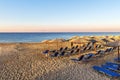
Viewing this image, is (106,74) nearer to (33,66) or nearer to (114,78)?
(114,78)

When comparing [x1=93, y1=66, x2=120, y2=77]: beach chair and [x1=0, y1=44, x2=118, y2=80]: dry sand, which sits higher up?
[x1=93, y1=66, x2=120, y2=77]: beach chair

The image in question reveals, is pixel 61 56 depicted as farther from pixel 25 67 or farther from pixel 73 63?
pixel 25 67

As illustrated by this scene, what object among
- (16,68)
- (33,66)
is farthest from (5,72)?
(33,66)

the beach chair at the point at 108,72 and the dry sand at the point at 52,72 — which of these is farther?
the dry sand at the point at 52,72

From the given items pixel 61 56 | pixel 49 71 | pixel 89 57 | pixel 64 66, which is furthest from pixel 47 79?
pixel 61 56

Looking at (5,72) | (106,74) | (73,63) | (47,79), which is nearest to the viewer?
(47,79)

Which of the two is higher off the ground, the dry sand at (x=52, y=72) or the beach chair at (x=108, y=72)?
the beach chair at (x=108, y=72)

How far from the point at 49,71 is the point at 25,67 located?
1603 mm

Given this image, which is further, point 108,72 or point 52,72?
point 52,72

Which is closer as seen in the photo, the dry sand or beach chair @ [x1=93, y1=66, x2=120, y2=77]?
beach chair @ [x1=93, y1=66, x2=120, y2=77]

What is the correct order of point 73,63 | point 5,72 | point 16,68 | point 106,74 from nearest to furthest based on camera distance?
1. point 106,74
2. point 5,72
3. point 16,68
4. point 73,63

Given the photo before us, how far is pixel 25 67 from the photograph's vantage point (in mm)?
9336

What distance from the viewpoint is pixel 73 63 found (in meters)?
10.2

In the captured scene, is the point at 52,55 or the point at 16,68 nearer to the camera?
the point at 16,68
